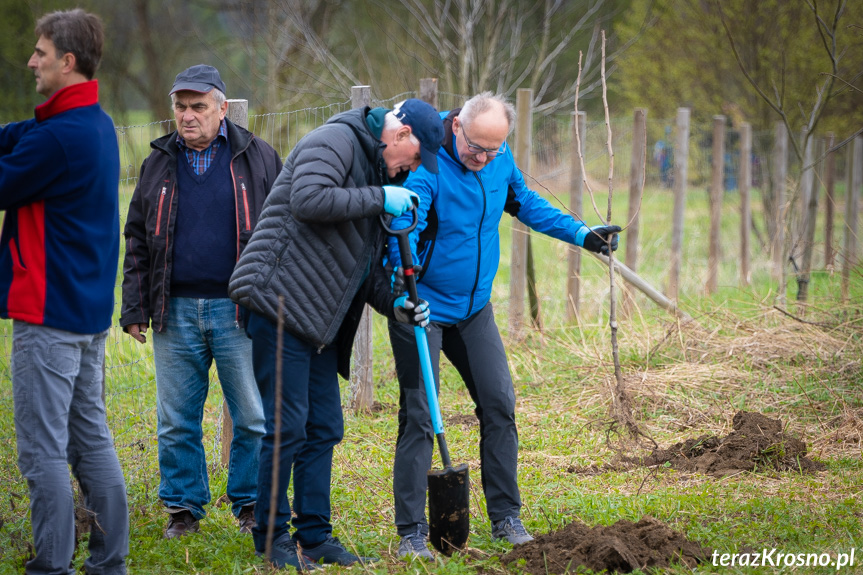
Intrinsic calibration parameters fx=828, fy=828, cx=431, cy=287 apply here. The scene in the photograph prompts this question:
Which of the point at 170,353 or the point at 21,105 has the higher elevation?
the point at 21,105

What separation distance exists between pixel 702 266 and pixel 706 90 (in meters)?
3.86

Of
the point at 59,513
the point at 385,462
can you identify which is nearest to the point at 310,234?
the point at 59,513

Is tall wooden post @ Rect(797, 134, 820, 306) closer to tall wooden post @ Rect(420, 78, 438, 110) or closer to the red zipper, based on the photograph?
tall wooden post @ Rect(420, 78, 438, 110)

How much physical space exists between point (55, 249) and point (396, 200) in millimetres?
1181

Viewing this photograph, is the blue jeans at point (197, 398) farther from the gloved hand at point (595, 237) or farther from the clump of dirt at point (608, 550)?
the gloved hand at point (595, 237)

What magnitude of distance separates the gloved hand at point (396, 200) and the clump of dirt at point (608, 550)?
1408mm

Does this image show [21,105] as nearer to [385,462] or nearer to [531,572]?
[385,462]

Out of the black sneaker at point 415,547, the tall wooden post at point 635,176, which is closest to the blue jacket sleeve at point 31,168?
the black sneaker at point 415,547

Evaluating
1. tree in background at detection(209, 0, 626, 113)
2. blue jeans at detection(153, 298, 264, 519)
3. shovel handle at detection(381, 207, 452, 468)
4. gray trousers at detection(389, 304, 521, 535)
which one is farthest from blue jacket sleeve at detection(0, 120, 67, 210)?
tree in background at detection(209, 0, 626, 113)

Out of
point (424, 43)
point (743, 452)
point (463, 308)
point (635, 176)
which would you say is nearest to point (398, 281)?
point (463, 308)

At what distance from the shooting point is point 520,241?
668 cm

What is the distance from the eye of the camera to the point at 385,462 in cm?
468

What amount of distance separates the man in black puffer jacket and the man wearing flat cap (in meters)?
0.47

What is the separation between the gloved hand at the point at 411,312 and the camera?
319 centimetres
